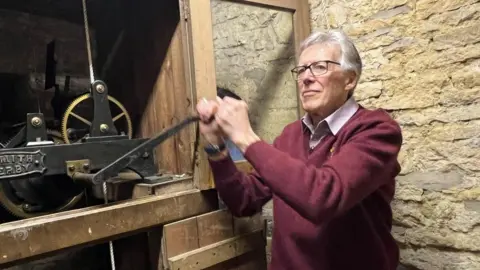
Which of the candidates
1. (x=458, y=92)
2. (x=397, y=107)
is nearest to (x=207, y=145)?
(x=397, y=107)

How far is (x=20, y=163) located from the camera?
1.08 metres

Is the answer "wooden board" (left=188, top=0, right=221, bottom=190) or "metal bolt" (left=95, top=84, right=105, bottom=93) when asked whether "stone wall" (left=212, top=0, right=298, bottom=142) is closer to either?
"wooden board" (left=188, top=0, right=221, bottom=190)

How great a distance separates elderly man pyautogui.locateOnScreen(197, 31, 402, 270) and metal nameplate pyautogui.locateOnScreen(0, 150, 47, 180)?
0.42m

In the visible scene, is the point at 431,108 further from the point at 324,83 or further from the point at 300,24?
the point at 300,24

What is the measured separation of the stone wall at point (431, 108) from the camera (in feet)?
4.64

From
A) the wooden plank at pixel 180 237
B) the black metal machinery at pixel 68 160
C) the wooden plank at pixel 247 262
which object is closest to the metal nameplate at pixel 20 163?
the black metal machinery at pixel 68 160

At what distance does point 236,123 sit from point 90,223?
440 mm

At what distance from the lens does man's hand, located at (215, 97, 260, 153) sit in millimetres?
1085

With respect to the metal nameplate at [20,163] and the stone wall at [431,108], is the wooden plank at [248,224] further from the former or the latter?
the metal nameplate at [20,163]

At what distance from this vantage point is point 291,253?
124 cm

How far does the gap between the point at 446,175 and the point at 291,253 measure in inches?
24.0

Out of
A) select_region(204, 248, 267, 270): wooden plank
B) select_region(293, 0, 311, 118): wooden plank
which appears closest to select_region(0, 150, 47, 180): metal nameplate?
select_region(204, 248, 267, 270): wooden plank

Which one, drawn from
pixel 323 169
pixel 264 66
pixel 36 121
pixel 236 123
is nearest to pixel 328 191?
pixel 323 169

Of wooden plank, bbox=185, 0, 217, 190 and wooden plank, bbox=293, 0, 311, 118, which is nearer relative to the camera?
wooden plank, bbox=185, 0, 217, 190
